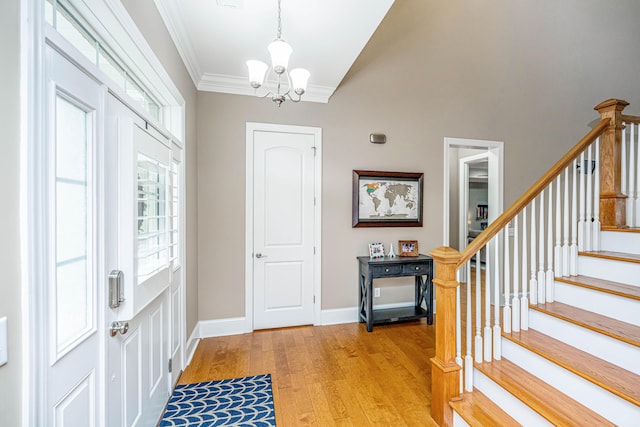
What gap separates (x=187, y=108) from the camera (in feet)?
9.16

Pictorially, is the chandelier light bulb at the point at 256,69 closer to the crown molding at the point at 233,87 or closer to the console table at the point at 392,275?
the crown molding at the point at 233,87

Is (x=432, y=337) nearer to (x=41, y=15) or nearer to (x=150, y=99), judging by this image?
(x=150, y=99)

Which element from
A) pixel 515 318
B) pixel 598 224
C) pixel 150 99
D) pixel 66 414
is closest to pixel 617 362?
pixel 515 318

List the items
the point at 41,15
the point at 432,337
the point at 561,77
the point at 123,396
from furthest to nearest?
the point at 561,77, the point at 432,337, the point at 123,396, the point at 41,15

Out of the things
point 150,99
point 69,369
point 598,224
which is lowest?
point 69,369

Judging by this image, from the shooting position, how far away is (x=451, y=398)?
1.89 meters

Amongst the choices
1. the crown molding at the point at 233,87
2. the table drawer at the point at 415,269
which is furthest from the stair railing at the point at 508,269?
the crown molding at the point at 233,87

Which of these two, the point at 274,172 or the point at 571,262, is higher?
the point at 274,172

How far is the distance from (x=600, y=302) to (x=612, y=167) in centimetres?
125

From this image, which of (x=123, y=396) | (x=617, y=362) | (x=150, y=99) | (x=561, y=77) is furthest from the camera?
(x=561, y=77)

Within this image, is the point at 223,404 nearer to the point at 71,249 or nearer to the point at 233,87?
the point at 71,249

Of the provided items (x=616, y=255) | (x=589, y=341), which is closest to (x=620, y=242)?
(x=616, y=255)

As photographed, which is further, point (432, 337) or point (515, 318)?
point (432, 337)

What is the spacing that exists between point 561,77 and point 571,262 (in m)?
3.38
